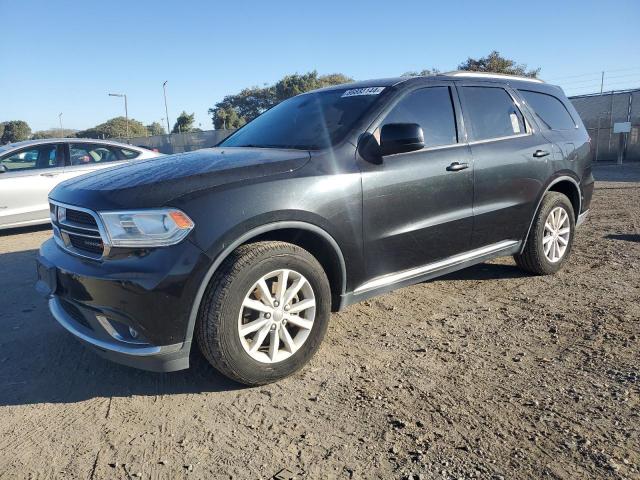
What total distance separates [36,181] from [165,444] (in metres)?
6.64

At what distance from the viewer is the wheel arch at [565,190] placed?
4508 mm

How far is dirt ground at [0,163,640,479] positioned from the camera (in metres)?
2.20

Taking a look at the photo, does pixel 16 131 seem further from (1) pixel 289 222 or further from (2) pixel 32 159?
(1) pixel 289 222

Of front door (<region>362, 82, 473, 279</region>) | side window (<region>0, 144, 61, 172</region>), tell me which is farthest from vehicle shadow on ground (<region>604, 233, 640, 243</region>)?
side window (<region>0, 144, 61, 172</region>)

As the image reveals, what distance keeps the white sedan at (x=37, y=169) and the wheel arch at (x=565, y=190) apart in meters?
5.96

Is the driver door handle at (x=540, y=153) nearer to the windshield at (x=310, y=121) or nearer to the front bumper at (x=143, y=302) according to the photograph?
the windshield at (x=310, y=121)

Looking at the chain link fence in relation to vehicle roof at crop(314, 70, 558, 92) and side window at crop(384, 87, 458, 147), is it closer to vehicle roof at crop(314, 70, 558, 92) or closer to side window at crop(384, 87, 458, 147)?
vehicle roof at crop(314, 70, 558, 92)


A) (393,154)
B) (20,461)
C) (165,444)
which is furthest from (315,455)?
(393,154)

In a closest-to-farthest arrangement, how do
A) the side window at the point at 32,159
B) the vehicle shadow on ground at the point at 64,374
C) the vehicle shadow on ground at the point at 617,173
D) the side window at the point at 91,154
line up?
1. the vehicle shadow on ground at the point at 64,374
2. the side window at the point at 32,159
3. the side window at the point at 91,154
4. the vehicle shadow on ground at the point at 617,173

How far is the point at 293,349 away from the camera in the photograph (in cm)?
293

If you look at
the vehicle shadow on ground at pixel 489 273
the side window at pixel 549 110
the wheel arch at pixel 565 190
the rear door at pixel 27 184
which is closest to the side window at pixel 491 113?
the side window at pixel 549 110

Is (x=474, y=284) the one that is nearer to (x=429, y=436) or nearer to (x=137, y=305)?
(x=429, y=436)

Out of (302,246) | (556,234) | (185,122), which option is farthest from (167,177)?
(185,122)

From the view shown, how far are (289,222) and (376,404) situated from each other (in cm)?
112
